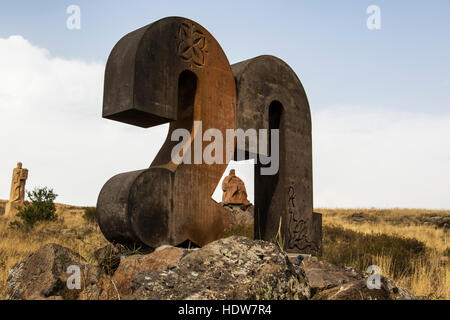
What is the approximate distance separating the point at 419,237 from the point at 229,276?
44.6 feet

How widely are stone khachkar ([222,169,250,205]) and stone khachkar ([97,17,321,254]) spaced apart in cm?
929

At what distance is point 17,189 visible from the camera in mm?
20219

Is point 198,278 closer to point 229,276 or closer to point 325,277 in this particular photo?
point 229,276

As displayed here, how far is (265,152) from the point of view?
21.6 ft

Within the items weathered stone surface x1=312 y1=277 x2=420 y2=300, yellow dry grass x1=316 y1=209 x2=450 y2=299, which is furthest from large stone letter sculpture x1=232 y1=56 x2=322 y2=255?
weathered stone surface x1=312 y1=277 x2=420 y2=300

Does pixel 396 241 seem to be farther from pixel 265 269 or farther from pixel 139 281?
pixel 139 281

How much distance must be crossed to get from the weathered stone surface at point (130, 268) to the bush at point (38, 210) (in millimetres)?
11150

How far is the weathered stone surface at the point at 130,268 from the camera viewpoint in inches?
151

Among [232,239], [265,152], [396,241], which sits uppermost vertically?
[265,152]

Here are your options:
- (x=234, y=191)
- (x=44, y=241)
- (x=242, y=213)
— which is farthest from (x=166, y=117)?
(x=234, y=191)
